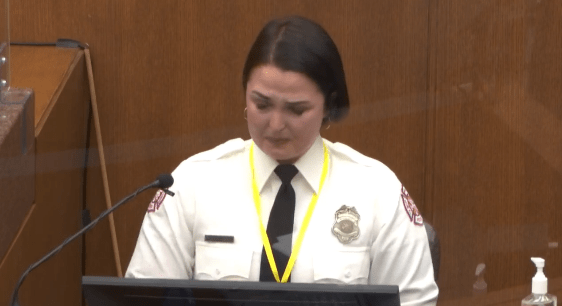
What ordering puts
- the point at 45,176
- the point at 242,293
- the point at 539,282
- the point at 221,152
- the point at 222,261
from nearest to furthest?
the point at 242,293, the point at 539,282, the point at 222,261, the point at 221,152, the point at 45,176

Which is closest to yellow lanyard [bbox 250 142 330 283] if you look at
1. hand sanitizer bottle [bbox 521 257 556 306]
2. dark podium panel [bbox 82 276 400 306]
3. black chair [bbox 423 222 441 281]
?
black chair [bbox 423 222 441 281]

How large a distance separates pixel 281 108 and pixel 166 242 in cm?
38

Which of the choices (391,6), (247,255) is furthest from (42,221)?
(391,6)

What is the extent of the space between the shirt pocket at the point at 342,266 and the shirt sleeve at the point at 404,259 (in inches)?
1.4

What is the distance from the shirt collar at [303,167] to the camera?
2066 mm

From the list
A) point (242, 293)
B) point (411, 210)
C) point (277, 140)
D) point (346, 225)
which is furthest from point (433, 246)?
point (242, 293)

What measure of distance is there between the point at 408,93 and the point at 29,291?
1423 millimetres

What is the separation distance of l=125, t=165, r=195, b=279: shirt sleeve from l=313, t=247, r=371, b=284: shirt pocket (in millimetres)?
285

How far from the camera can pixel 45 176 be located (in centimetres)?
243

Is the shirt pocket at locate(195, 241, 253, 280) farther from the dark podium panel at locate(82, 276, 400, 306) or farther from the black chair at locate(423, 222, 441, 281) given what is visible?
the dark podium panel at locate(82, 276, 400, 306)

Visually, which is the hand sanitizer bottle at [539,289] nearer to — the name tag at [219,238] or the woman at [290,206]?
the woman at [290,206]

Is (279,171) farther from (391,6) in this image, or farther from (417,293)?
(391,6)

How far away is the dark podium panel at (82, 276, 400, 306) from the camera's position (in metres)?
1.33

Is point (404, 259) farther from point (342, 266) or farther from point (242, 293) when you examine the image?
point (242, 293)
